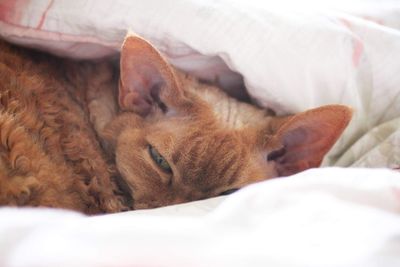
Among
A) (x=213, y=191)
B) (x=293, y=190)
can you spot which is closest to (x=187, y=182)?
(x=213, y=191)

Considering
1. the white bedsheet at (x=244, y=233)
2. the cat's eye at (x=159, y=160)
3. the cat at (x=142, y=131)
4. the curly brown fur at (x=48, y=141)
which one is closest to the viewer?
the white bedsheet at (x=244, y=233)

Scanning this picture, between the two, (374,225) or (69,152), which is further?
(69,152)

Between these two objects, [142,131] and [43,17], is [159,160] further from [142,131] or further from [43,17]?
[43,17]

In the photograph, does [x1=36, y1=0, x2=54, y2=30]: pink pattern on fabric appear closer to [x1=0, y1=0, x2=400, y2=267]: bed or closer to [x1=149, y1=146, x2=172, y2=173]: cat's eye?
[x1=0, y1=0, x2=400, y2=267]: bed

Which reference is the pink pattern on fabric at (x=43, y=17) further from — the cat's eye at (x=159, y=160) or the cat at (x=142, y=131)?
the cat's eye at (x=159, y=160)

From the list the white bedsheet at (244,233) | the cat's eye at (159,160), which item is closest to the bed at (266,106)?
the white bedsheet at (244,233)

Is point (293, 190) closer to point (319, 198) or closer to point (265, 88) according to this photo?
point (319, 198)

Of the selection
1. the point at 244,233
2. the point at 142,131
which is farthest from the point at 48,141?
the point at 244,233
